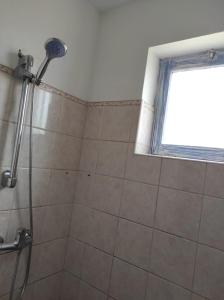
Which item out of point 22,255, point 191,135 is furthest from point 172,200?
point 22,255

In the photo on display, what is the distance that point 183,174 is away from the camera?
1.17 metres

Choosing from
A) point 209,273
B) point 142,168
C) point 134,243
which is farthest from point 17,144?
point 209,273

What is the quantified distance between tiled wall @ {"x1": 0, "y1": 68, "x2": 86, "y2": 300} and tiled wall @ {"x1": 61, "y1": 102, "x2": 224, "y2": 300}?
0.07 m

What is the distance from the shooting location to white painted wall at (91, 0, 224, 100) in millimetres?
1240

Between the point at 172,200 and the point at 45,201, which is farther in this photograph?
the point at 45,201

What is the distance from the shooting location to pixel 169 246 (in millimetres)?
1171

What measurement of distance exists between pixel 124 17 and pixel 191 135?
852mm

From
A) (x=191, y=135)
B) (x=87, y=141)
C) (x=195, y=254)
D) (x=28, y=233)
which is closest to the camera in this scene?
(x=195, y=254)

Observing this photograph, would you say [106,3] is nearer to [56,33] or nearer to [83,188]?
[56,33]

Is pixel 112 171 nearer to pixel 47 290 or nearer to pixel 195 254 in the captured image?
pixel 195 254

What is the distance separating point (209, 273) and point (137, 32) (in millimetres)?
1334

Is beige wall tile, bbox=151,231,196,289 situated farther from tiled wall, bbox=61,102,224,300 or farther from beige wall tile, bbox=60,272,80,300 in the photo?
beige wall tile, bbox=60,272,80,300

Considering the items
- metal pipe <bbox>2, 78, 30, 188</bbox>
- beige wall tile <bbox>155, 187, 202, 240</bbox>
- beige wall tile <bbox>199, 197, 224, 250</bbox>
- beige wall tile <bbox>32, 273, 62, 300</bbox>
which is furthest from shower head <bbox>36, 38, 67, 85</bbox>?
beige wall tile <bbox>32, 273, 62, 300</bbox>

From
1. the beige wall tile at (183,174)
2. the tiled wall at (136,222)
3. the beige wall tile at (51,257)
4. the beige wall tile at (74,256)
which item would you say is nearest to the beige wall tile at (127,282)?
the tiled wall at (136,222)
